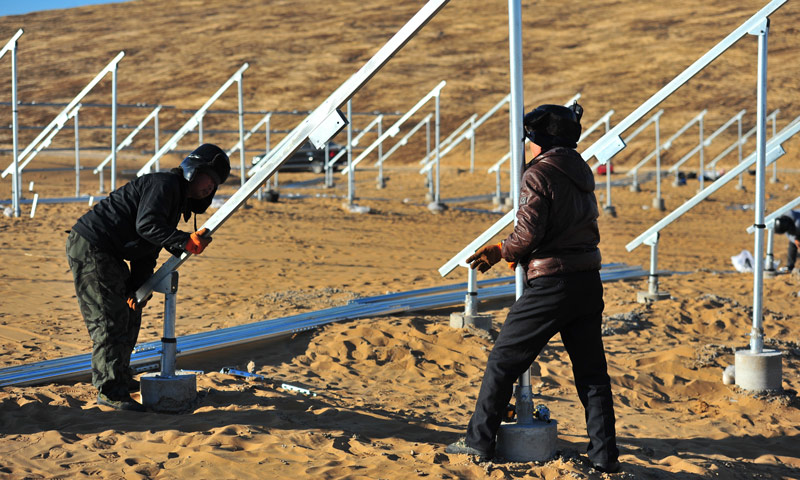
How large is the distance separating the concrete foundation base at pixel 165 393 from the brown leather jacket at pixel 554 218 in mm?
1899

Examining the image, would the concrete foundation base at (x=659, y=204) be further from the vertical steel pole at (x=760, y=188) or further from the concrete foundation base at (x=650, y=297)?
the vertical steel pole at (x=760, y=188)

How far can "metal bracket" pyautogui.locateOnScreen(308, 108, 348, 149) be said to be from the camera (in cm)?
388

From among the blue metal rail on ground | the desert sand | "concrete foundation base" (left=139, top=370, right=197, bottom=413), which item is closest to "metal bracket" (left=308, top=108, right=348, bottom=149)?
the desert sand

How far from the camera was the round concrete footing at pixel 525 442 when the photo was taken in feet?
12.2

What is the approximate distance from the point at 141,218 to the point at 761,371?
12.6 ft

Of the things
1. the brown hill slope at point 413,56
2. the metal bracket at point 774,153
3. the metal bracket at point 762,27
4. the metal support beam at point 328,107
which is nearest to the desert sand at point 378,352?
the metal support beam at point 328,107

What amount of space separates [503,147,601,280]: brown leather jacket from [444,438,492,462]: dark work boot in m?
0.76

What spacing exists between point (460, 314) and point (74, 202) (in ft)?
32.4

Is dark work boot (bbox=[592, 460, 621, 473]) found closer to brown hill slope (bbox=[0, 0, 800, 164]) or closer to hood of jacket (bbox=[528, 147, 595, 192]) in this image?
hood of jacket (bbox=[528, 147, 595, 192])

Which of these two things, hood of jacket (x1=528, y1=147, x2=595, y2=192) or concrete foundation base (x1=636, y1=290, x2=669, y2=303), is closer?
hood of jacket (x1=528, y1=147, x2=595, y2=192)

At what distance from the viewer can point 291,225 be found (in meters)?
13.3

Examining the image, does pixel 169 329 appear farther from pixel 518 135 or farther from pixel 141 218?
pixel 518 135

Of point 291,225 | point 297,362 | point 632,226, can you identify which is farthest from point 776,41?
point 297,362

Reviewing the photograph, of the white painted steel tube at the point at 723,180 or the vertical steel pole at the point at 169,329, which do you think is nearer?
the vertical steel pole at the point at 169,329
